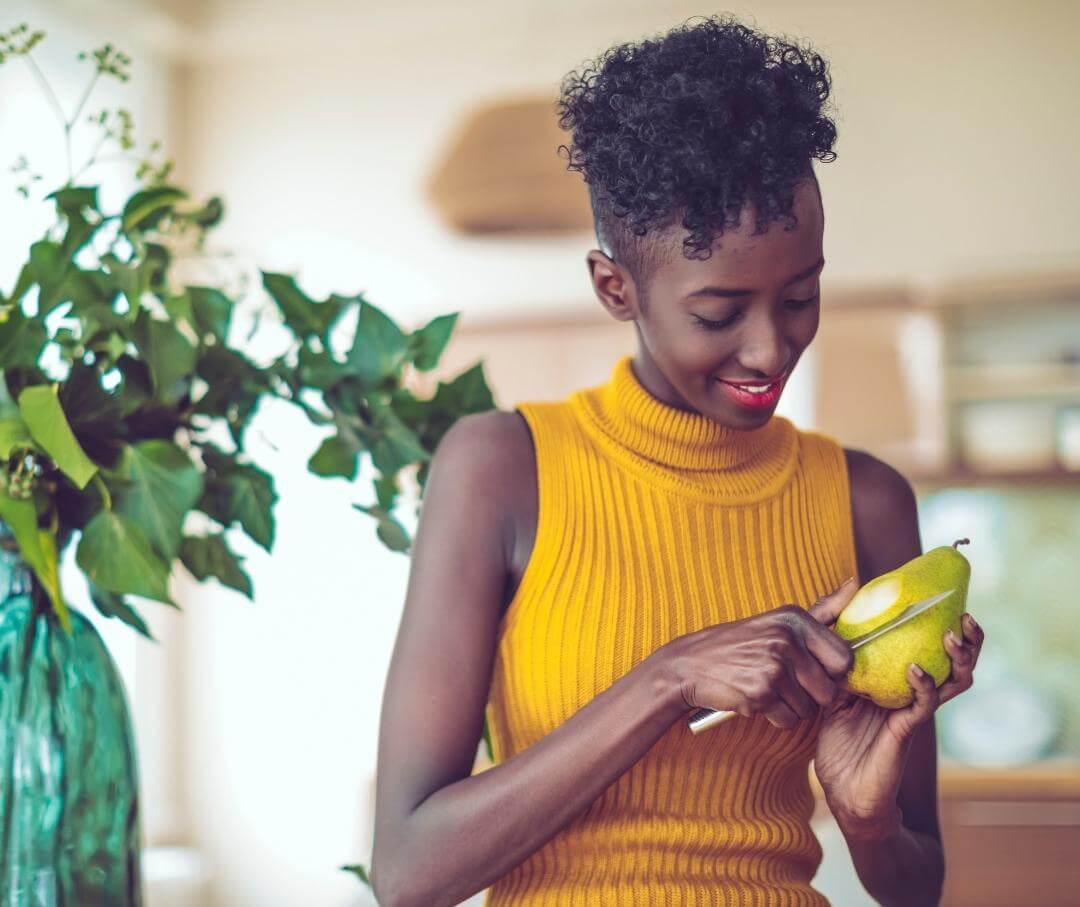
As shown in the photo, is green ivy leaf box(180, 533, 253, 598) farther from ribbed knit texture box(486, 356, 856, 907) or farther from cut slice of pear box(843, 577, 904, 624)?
cut slice of pear box(843, 577, 904, 624)

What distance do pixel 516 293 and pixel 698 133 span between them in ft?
10.8

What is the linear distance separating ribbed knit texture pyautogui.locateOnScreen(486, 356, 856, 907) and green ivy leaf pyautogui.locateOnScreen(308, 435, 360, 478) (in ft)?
0.61

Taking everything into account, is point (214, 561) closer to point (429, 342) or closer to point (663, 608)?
point (429, 342)

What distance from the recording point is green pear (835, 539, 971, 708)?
72cm

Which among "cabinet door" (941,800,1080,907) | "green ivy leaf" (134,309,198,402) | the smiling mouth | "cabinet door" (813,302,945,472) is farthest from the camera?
"cabinet door" (813,302,945,472)

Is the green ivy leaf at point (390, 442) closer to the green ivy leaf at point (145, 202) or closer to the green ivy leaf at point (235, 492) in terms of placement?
the green ivy leaf at point (235, 492)

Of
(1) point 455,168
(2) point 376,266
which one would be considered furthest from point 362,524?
(1) point 455,168

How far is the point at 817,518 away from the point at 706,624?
0.14 metres

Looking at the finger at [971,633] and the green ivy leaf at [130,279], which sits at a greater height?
the green ivy leaf at [130,279]

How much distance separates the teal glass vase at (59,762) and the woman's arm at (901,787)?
0.53 metres

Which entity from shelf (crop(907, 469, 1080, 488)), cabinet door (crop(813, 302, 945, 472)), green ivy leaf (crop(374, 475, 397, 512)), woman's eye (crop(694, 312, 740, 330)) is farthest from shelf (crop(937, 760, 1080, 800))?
woman's eye (crop(694, 312, 740, 330))

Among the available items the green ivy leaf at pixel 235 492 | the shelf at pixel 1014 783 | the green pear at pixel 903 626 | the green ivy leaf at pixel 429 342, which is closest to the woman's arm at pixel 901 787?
the green pear at pixel 903 626

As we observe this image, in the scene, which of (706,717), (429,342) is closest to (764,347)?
(706,717)

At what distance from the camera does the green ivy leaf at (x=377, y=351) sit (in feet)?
3.33
